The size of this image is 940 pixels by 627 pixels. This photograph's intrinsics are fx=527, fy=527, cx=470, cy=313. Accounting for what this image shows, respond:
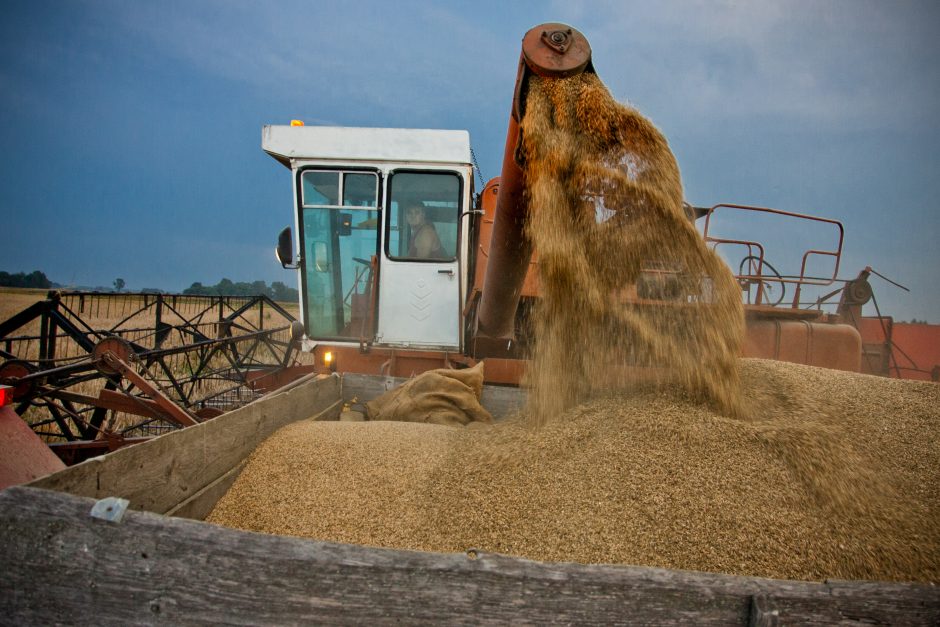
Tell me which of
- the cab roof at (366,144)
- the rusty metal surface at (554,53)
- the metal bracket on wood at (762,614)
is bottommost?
the metal bracket on wood at (762,614)

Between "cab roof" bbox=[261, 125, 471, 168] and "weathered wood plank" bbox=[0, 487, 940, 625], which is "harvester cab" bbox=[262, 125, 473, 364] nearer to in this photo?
"cab roof" bbox=[261, 125, 471, 168]

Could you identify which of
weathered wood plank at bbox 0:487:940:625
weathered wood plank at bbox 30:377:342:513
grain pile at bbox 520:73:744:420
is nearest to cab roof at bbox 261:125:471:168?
grain pile at bbox 520:73:744:420

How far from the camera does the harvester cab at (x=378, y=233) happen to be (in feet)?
14.7

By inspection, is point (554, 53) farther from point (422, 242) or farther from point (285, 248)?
point (285, 248)

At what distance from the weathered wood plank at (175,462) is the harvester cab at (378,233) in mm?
1709

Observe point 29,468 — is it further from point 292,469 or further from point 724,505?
point 724,505

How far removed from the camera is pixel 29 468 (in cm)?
176

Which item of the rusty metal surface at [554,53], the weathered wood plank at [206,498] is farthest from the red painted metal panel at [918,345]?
the weathered wood plank at [206,498]

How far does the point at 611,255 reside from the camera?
8.36ft

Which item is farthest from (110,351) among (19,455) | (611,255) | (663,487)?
(663,487)

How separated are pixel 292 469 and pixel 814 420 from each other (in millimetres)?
2305

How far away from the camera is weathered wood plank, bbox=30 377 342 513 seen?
1.56 m

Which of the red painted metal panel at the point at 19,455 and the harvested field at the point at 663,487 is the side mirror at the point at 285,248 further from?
the red painted metal panel at the point at 19,455

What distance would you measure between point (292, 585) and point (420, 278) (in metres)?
3.60
